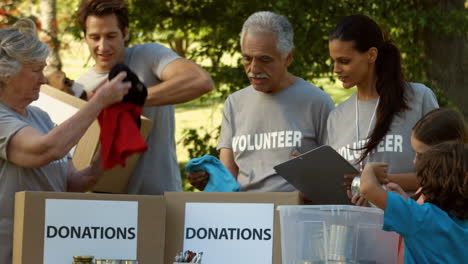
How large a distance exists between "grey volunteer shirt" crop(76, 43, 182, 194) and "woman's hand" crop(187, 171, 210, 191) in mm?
373

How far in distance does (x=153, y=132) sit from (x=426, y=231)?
1.76 meters

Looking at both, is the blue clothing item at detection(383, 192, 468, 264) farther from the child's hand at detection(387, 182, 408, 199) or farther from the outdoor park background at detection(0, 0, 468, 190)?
the outdoor park background at detection(0, 0, 468, 190)

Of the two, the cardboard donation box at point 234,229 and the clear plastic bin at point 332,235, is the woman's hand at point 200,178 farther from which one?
the clear plastic bin at point 332,235

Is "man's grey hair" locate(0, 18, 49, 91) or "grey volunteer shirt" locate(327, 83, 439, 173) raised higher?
"man's grey hair" locate(0, 18, 49, 91)

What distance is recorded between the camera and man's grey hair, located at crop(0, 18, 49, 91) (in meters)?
3.65

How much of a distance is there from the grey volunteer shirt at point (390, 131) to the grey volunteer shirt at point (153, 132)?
0.92 m

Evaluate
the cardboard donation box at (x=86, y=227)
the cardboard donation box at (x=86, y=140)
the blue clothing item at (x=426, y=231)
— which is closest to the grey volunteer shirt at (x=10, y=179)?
the cardboard donation box at (x=86, y=227)

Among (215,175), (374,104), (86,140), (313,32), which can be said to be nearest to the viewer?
(374,104)

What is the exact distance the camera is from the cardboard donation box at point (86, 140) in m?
4.07

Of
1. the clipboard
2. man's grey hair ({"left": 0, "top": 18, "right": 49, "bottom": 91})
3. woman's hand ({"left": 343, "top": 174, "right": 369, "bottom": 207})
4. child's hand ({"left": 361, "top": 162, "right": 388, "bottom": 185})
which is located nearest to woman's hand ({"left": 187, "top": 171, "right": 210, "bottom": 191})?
the clipboard

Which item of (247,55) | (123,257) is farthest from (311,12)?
(123,257)

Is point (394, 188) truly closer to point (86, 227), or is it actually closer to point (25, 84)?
point (86, 227)

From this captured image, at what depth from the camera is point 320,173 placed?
11.7 feet

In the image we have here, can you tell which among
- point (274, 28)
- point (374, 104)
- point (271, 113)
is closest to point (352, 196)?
point (374, 104)
